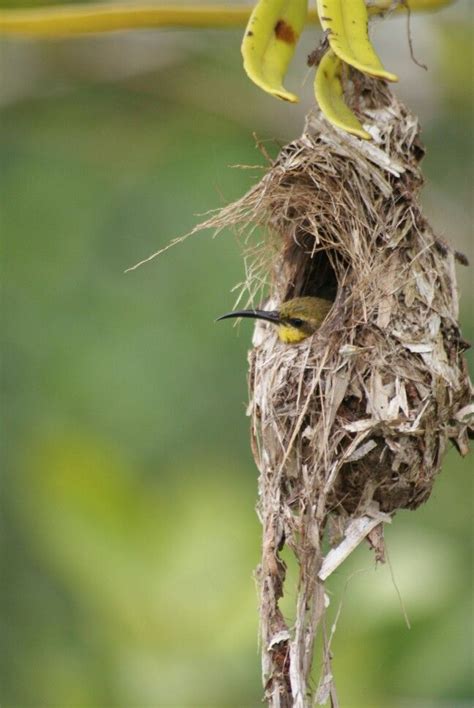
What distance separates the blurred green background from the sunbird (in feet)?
1.88

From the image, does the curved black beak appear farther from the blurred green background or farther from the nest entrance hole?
the blurred green background

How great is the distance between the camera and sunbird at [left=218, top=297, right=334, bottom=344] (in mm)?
3896

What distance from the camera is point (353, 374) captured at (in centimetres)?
356

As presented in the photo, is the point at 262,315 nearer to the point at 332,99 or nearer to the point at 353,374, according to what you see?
the point at 353,374

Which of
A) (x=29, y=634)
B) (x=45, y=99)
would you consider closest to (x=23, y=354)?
(x=45, y=99)

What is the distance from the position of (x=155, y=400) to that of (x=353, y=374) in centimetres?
353

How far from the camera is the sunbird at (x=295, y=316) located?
153 inches

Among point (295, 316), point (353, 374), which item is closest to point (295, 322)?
point (295, 316)

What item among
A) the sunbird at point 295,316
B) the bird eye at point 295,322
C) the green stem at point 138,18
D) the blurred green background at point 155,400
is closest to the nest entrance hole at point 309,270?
the sunbird at point 295,316

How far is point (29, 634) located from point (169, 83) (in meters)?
2.94

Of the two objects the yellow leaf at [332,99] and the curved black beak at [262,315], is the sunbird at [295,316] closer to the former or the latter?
the curved black beak at [262,315]

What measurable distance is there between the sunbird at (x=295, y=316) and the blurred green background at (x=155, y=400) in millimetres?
572

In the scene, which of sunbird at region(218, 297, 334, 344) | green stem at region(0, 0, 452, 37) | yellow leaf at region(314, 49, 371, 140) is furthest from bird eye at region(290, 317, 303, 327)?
green stem at region(0, 0, 452, 37)

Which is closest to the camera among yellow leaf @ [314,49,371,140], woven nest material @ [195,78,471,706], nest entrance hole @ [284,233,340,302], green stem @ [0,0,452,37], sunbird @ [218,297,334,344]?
yellow leaf @ [314,49,371,140]
